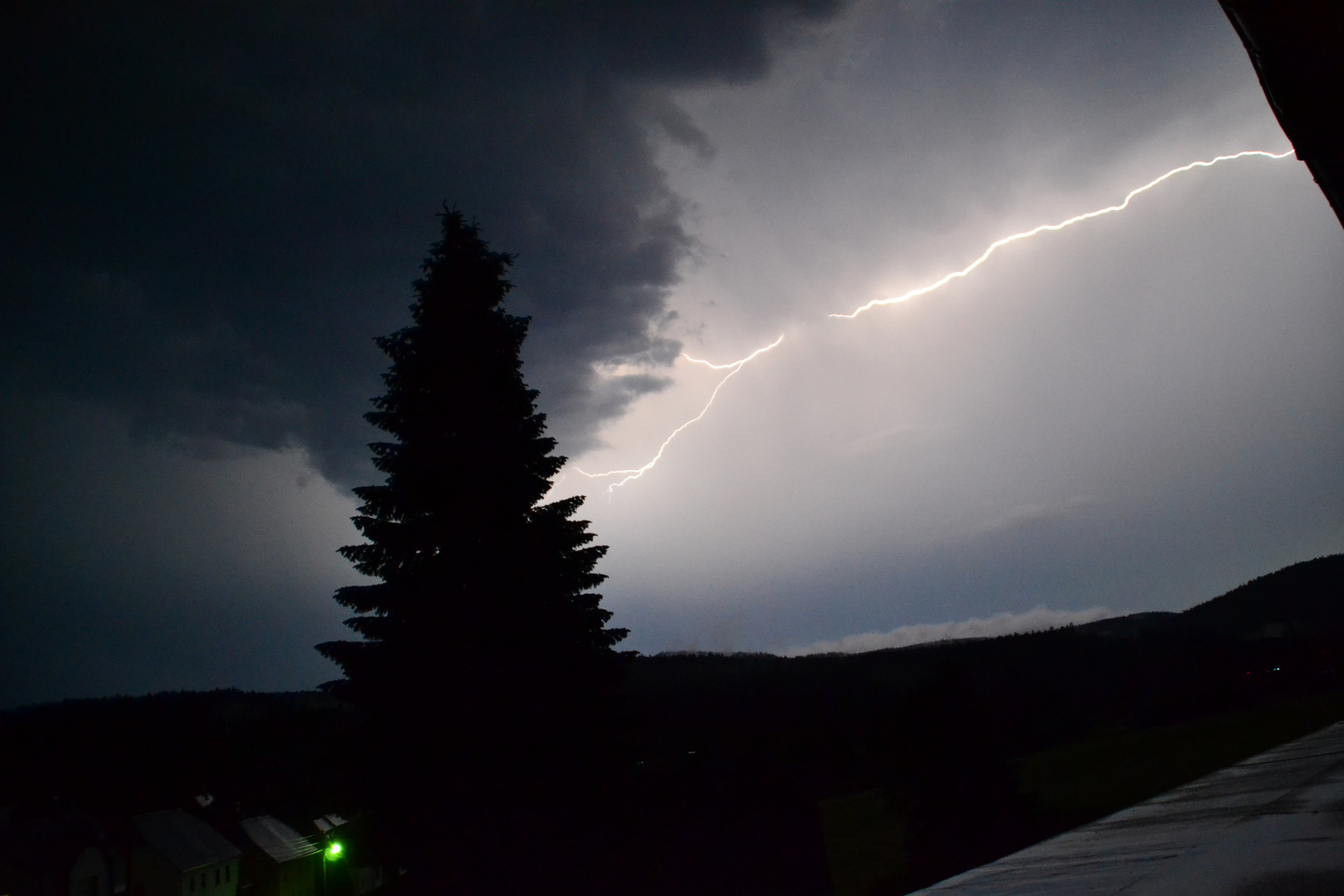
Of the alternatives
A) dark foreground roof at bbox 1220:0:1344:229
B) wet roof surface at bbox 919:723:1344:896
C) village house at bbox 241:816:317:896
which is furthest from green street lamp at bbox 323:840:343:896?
village house at bbox 241:816:317:896

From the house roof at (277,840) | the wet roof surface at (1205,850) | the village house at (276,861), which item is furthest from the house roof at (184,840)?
the wet roof surface at (1205,850)

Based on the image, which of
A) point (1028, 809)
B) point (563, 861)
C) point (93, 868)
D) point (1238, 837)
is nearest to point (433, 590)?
point (563, 861)

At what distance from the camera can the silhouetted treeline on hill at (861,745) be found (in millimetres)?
17109

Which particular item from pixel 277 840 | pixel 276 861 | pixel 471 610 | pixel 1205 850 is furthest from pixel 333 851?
pixel 277 840

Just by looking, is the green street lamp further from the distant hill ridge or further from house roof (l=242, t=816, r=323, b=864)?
the distant hill ridge

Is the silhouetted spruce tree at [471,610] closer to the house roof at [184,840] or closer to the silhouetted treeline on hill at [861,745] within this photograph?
the silhouetted treeline on hill at [861,745]

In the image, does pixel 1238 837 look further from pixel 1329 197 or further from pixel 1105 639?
pixel 1105 639

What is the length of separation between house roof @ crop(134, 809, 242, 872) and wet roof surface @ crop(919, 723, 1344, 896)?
173 feet

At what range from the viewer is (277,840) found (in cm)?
5741

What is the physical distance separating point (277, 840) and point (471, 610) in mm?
59050

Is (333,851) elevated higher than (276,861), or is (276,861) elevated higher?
(333,851)

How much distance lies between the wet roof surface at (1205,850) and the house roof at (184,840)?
173ft

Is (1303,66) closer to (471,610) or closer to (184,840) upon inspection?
(471,610)

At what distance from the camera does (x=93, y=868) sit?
39.5 meters
